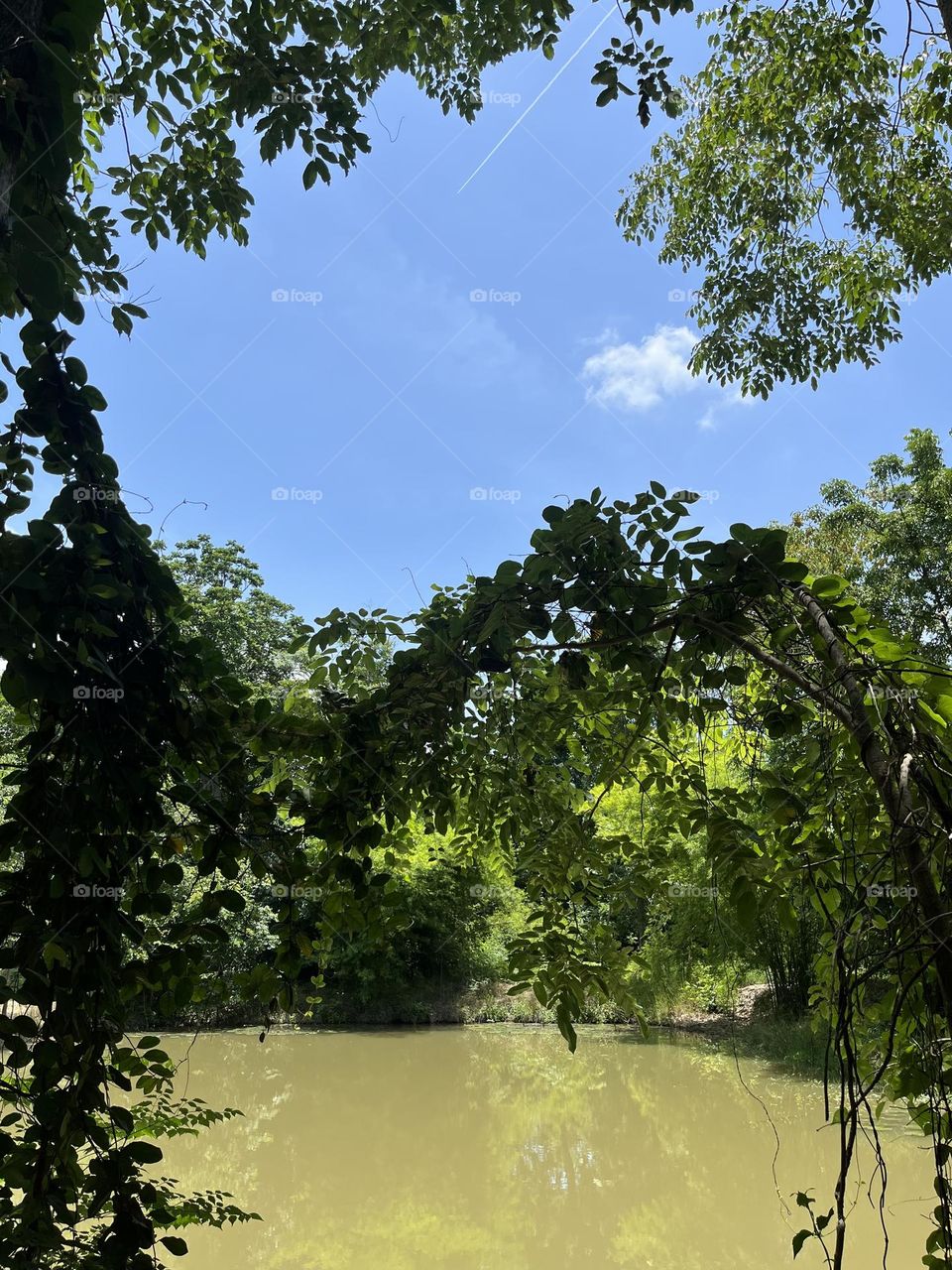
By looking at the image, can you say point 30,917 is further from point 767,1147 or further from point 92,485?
point 767,1147

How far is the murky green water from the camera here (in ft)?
14.8

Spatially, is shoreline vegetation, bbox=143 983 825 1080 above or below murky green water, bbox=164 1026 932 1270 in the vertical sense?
above

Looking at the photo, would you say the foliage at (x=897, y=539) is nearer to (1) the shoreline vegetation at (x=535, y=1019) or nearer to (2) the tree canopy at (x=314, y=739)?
(1) the shoreline vegetation at (x=535, y=1019)

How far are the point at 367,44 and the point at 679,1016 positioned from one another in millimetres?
11569

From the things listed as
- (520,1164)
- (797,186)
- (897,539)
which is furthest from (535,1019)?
(797,186)

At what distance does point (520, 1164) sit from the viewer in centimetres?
598
